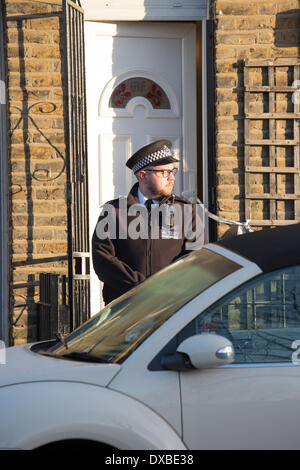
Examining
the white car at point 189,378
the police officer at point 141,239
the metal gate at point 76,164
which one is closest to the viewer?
the white car at point 189,378

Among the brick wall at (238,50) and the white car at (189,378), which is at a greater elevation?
the brick wall at (238,50)

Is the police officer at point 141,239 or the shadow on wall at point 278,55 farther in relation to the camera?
the shadow on wall at point 278,55

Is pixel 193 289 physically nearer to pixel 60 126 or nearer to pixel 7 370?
pixel 7 370

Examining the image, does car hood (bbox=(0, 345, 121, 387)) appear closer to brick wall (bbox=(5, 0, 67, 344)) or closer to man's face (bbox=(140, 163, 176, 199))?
man's face (bbox=(140, 163, 176, 199))

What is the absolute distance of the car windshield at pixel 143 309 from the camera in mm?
3562

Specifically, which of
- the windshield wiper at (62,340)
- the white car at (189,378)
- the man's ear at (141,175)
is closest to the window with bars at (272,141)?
the man's ear at (141,175)

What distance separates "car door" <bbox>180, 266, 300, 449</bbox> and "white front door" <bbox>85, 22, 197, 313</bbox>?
3.99 meters

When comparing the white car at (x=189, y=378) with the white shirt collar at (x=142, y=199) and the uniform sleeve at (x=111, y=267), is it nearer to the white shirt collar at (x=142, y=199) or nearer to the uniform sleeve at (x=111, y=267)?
the uniform sleeve at (x=111, y=267)

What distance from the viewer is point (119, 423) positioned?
3270mm

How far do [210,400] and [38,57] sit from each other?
15.1 ft

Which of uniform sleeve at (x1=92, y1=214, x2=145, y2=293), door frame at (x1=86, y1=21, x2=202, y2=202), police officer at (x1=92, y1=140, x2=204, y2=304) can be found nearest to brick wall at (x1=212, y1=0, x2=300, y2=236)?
door frame at (x1=86, y1=21, x2=202, y2=202)

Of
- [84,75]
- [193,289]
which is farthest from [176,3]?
[193,289]

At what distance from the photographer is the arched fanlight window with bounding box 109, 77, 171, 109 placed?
7520 mm

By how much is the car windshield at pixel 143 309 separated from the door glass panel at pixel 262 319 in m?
0.13
